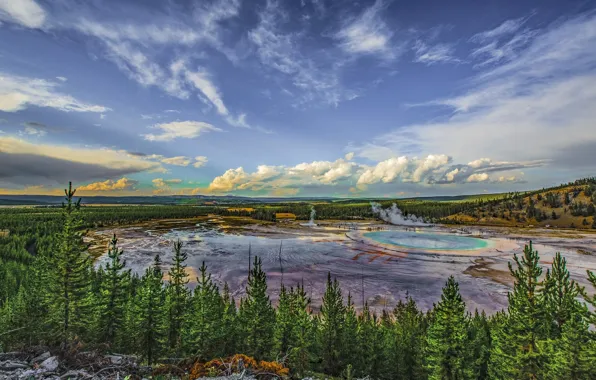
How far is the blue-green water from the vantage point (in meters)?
73.6

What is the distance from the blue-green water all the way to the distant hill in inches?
1865

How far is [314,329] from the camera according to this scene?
96.6 feet

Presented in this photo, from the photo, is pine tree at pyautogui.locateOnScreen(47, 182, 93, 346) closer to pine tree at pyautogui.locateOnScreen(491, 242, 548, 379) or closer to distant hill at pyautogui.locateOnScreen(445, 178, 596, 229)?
pine tree at pyautogui.locateOnScreen(491, 242, 548, 379)

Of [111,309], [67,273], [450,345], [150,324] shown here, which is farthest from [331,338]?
[67,273]

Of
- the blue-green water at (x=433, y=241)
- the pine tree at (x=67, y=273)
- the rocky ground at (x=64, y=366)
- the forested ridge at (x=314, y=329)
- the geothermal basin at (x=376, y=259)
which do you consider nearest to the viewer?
the rocky ground at (x=64, y=366)

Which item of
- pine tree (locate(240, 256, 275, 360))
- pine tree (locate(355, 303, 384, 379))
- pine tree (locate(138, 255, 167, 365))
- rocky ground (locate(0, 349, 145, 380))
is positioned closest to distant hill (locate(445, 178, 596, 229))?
pine tree (locate(355, 303, 384, 379))

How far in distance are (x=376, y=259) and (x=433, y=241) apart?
95.9ft

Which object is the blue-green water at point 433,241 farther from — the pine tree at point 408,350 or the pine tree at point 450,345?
the pine tree at point 450,345

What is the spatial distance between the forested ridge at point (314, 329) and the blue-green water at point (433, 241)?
138 feet

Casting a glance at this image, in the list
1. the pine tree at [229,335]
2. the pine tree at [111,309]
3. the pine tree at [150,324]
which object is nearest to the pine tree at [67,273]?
the pine tree at [150,324]

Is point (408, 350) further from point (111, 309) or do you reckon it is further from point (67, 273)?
point (67, 273)

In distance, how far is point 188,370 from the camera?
8.98 meters

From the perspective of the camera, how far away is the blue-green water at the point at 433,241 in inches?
2899

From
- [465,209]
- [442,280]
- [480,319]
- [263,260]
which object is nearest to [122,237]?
[263,260]
